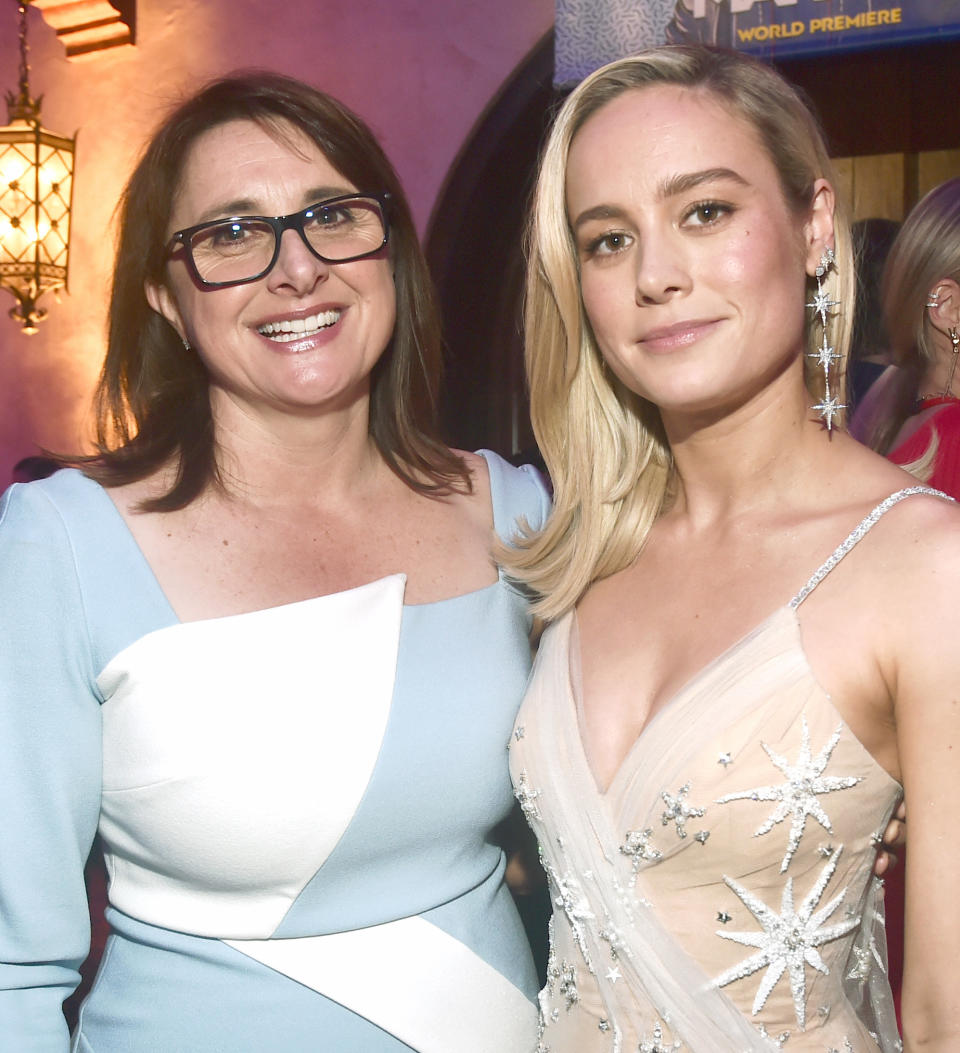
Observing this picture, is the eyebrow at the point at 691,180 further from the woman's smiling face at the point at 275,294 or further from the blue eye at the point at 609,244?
the woman's smiling face at the point at 275,294

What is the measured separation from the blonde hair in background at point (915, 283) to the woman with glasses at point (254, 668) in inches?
54.3

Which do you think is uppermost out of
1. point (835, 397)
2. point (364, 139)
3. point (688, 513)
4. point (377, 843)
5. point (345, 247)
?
point (364, 139)

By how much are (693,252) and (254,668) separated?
0.84 meters

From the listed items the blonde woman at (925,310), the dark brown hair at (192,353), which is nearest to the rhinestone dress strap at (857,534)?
the dark brown hair at (192,353)

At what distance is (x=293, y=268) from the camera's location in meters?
1.79

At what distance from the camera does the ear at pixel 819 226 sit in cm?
174

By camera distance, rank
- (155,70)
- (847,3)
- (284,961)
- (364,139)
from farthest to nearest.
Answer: (155,70)
(847,3)
(364,139)
(284,961)

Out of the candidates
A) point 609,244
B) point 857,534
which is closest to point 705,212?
point 609,244

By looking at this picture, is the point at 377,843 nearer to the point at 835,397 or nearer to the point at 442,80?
the point at 835,397

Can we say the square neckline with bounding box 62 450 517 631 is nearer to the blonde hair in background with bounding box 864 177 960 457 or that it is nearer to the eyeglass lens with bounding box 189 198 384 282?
the eyeglass lens with bounding box 189 198 384 282

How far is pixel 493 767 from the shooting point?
1788 millimetres

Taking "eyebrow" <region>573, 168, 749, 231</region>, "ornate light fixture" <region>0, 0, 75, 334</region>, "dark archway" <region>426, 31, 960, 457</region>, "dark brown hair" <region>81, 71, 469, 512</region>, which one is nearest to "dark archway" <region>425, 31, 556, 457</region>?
"dark archway" <region>426, 31, 960, 457</region>

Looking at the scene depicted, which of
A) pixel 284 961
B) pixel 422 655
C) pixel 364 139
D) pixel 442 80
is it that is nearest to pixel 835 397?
pixel 422 655

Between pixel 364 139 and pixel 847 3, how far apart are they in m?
2.11
